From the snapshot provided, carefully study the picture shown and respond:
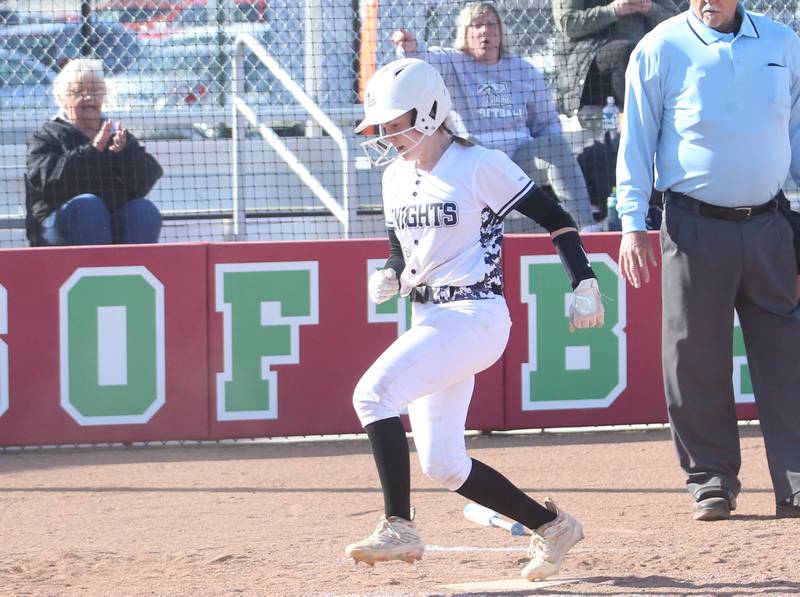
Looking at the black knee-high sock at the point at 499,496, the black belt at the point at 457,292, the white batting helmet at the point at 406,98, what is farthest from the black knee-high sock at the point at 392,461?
the white batting helmet at the point at 406,98

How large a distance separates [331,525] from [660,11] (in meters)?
4.99

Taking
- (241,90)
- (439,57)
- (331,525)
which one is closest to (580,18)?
(439,57)

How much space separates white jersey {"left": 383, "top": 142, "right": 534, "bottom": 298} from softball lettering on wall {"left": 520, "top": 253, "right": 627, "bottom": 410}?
122 inches

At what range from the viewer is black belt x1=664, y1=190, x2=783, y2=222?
16.4ft

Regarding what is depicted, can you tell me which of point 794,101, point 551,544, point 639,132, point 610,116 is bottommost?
point 551,544

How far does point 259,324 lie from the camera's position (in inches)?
277

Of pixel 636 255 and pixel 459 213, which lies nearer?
pixel 459 213

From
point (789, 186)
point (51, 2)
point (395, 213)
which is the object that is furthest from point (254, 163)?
point (395, 213)

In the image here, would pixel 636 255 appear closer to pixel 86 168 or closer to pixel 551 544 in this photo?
pixel 551 544

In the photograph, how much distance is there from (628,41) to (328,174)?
98.4 inches

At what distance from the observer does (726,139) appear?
195 inches

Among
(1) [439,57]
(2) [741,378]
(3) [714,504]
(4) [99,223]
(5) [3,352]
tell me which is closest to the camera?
(3) [714,504]

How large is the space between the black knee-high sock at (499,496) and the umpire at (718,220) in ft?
3.92

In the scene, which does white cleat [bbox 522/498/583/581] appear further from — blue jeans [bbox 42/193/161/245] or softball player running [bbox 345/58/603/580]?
blue jeans [bbox 42/193/161/245]
